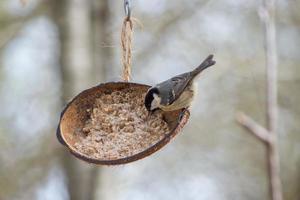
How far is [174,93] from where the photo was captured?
8.22 feet

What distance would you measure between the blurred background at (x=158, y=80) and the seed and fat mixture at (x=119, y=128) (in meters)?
3.54

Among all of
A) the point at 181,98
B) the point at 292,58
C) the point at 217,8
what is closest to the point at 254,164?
the point at 292,58

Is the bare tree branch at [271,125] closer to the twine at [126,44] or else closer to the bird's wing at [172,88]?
the bird's wing at [172,88]

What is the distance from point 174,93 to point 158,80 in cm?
461

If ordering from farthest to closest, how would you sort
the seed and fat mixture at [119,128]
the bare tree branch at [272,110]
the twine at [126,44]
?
the twine at [126,44] < the seed and fat mixture at [119,128] < the bare tree branch at [272,110]

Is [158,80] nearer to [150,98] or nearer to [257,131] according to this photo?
[150,98]

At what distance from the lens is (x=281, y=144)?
7.43 meters

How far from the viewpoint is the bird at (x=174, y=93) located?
2.50 m

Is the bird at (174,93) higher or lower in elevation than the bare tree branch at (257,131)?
lower

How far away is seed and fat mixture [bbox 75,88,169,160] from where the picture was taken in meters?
2.47

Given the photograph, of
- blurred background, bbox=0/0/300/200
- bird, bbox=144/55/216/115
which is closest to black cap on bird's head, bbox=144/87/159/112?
bird, bbox=144/55/216/115

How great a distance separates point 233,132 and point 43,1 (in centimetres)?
263

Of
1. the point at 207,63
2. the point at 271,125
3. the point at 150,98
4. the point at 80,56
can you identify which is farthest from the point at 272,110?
the point at 80,56

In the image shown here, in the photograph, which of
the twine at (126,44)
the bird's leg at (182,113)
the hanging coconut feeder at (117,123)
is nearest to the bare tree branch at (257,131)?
the hanging coconut feeder at (117,123)
